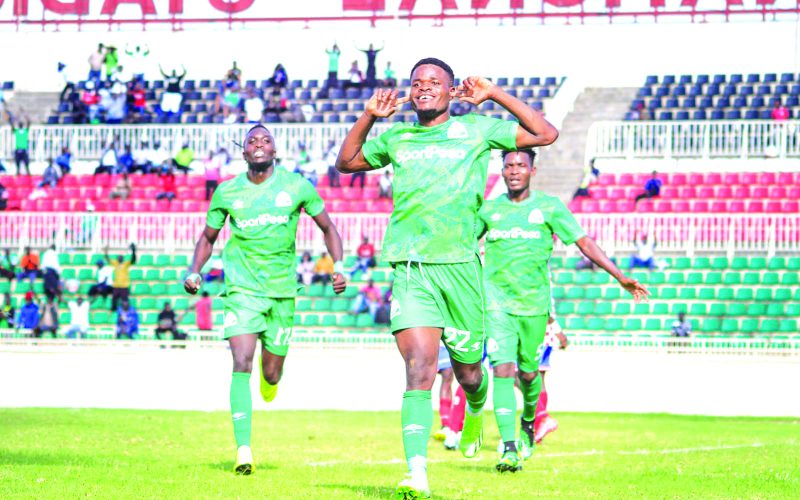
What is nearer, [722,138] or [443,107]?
[443,107]

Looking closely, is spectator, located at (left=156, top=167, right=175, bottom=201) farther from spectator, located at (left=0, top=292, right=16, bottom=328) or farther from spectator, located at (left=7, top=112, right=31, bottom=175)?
spectator, located at (left=0, top=292, right=16, bottom=328)

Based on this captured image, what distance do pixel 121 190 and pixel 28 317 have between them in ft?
21.7

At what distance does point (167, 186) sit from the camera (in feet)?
112

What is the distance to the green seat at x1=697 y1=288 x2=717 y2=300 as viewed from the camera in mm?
28125

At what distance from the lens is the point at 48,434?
14.2m

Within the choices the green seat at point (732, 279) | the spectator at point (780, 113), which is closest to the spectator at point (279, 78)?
the spectator at point (780, 113)

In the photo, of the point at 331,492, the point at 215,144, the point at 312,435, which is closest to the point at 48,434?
the point at 312,435

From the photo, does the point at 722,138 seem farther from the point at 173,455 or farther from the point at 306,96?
the point at 173,455

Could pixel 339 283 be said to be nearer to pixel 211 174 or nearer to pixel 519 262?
pixel 519 262

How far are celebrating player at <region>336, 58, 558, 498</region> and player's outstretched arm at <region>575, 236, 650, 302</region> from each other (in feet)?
5.68

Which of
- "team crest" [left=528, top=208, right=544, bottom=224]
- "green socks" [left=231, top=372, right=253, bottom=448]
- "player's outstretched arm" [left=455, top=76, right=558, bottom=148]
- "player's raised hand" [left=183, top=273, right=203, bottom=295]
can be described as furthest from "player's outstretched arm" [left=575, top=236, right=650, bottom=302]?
"player's raised hand" [left=183, top=273, right=203, bottom=295]

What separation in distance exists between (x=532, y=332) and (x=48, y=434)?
484cm

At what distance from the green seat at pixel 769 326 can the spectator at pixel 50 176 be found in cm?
1609

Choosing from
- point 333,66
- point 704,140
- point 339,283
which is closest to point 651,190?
point 704,140
